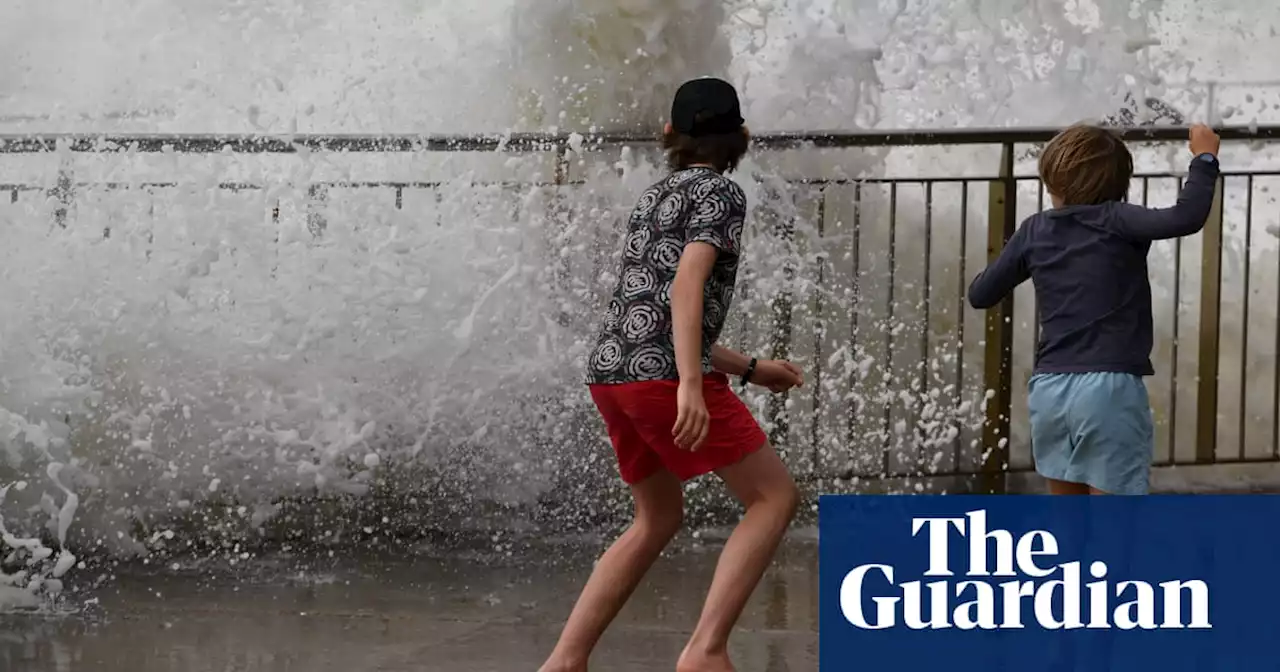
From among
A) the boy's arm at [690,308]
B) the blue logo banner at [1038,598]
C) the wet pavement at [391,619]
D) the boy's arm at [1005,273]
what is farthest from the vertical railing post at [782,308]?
the blue logo banner at [1038,598]

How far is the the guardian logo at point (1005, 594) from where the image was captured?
2768mm

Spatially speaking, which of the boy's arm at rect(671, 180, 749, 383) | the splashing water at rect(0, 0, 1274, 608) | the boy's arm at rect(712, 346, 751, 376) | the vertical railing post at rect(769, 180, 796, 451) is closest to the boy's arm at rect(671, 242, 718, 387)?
the boy's arm at rect(671, 180, 749, 383)

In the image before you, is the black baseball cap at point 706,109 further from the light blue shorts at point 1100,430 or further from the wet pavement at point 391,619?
the wet pavement at point 391,619

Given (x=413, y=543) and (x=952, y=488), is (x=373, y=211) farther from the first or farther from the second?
(x=952, y=488)

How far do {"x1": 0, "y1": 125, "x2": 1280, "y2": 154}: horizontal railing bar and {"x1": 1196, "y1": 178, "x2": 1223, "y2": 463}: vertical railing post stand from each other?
1.08 m

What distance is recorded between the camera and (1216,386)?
6.33m

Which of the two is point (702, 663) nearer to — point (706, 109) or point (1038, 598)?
point (1038, 598)

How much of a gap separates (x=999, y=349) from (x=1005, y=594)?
3079 millimetres

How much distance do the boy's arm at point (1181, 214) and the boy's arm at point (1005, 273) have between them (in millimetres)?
205

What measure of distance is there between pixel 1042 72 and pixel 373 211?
3.93 m

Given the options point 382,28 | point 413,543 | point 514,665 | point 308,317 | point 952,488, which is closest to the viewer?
point 514,665

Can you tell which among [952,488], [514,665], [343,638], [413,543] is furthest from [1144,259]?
[952,488]

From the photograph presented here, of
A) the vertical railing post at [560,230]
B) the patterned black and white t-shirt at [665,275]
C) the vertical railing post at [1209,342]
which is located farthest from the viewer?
A: the vertical railing post at [1209,342]

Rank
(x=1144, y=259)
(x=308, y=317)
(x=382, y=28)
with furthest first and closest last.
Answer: (x=382, y=28)
(x=308, y=317)
(x=1144, y=259)
